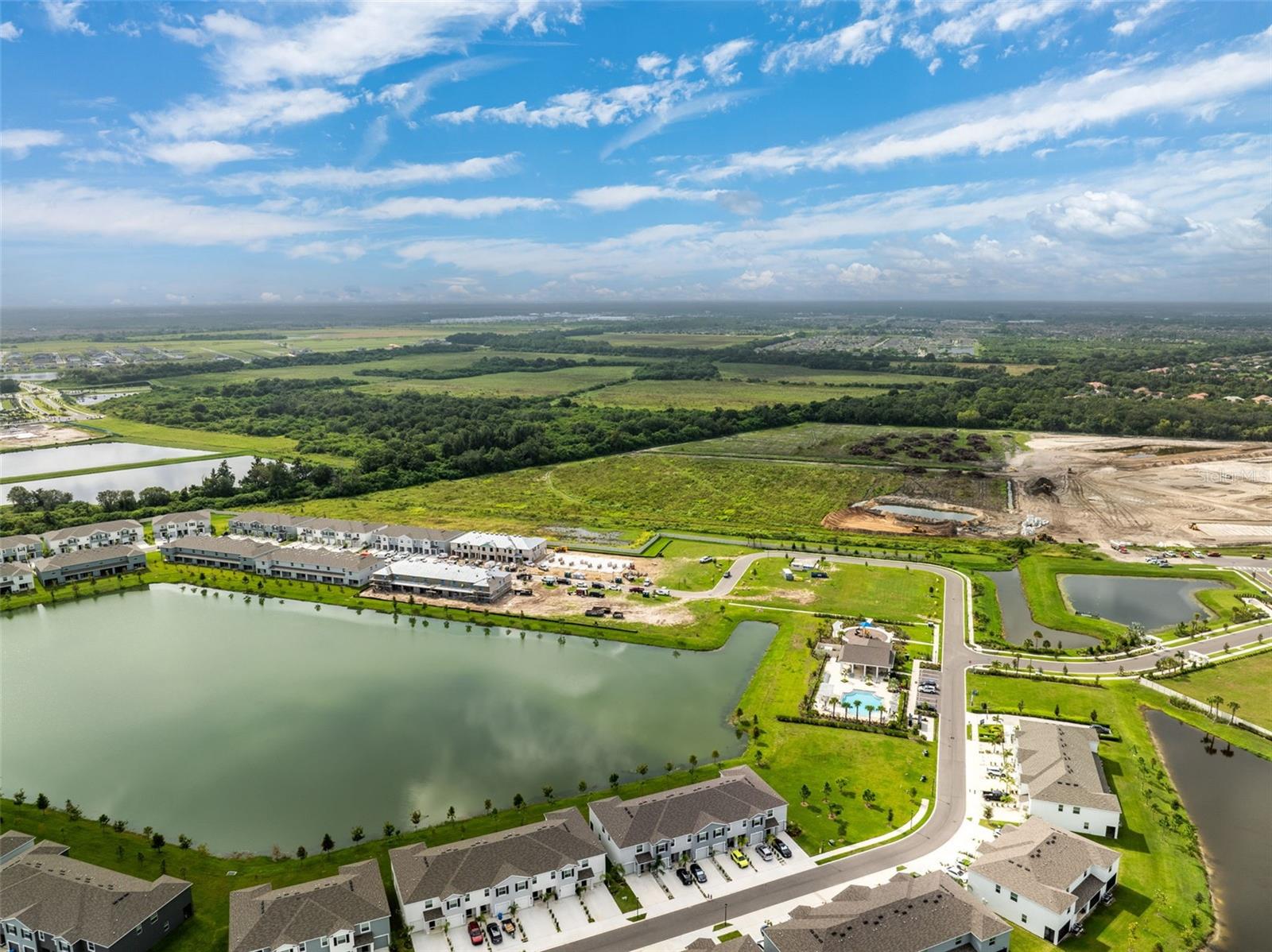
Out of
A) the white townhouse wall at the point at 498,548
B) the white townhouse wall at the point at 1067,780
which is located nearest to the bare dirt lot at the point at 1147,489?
the white townhouse wall at the point at 1067,780

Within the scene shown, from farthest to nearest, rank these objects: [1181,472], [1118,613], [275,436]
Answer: [275,436] < [1181,472] < [1118,613]

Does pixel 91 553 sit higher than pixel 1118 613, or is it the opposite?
pixel 91 553

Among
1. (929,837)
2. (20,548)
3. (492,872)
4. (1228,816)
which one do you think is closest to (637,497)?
(929,837)

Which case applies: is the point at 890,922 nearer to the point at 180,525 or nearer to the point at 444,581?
the point at 444,581

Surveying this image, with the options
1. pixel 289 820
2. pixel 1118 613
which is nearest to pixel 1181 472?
pixel 1118 613

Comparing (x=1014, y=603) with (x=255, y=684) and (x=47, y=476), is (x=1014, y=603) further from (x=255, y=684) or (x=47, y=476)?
(x=47, y=476)

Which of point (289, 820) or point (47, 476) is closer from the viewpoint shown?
point (289, 820)
